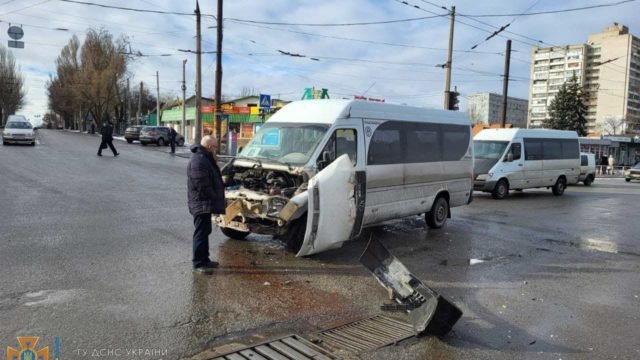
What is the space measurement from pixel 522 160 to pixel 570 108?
42.0 m

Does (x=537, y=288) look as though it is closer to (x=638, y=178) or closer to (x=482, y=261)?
(x=482, y=261)

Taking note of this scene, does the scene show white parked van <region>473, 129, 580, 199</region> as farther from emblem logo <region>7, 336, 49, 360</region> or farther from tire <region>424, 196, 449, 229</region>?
emblem logo <region>7, 336, 49, 360</region>

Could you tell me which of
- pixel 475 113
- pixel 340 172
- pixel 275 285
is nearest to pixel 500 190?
pixel 340 172

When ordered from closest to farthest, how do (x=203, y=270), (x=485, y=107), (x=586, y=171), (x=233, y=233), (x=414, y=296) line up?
(x=414, y=296) < (x=203, y=270) < (x=233, y=233) < (x=586, y=171) < (x=485, y=107)

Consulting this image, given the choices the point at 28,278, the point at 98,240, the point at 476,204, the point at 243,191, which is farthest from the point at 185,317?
the point at 476,204

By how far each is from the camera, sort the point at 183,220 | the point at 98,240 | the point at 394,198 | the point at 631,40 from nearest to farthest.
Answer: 1. the point at 98,240
2. the point at 394,198
3. the point at 183,220
4. the point at 631,40

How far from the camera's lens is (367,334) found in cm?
445

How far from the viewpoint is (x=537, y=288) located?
618cm

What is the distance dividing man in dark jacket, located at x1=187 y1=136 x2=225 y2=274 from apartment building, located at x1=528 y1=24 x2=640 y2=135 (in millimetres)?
49884

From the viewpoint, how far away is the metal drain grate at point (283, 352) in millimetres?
3875

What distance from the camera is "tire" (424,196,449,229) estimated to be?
32.5 feet

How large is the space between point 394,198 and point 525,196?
11.7 m

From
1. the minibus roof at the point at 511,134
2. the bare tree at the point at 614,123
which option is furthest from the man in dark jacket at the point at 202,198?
the bare tree at the point at 614,123

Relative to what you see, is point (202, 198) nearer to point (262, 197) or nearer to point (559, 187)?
point (262, 197)
